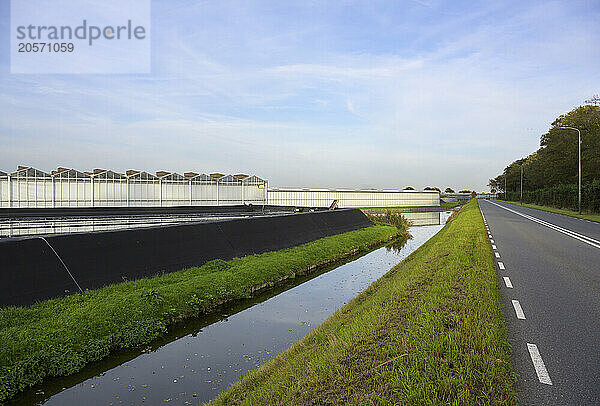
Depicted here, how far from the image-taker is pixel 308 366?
18.3 ft

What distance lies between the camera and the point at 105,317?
840 cm

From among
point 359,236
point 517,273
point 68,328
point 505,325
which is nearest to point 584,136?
point 359,236

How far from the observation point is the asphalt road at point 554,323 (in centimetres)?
459

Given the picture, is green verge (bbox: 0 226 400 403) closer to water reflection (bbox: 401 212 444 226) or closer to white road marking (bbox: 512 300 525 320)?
white road marking (bbox: 512 300 525 320)

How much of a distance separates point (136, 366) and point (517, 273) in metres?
9.43

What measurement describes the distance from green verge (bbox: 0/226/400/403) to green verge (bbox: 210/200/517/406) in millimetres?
3310

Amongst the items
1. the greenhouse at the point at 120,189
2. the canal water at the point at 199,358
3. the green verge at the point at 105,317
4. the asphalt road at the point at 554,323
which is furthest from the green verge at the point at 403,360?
the greenhouse at the point at 120,189

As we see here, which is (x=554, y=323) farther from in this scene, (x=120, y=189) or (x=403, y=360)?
(x=120, y=189)

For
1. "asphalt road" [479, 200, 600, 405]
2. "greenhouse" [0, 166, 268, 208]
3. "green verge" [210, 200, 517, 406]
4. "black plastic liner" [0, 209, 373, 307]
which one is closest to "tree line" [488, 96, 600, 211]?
"greenhouse" [0, 166, 268, 208]

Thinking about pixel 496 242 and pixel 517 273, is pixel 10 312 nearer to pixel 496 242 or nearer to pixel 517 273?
pixel 517 273

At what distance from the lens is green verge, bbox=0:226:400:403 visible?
6777mm

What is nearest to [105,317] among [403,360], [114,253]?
[114,253]

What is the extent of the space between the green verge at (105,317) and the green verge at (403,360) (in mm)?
3310

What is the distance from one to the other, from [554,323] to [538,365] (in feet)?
6.71
